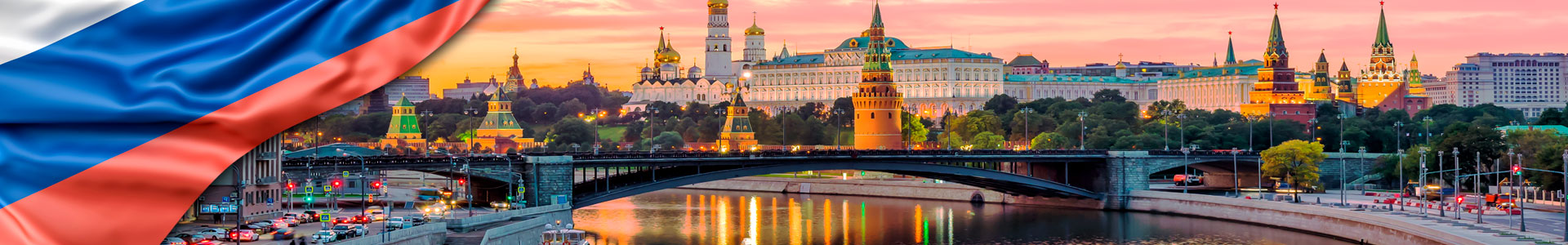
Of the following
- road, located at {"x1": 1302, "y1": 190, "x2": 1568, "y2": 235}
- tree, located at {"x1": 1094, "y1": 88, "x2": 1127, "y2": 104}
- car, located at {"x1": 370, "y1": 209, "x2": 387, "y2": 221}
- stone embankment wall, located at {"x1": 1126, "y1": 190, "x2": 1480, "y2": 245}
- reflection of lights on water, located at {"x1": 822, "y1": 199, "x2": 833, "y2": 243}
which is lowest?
reflection of lights on water, located at {"x1": 822, "y1": 199, "x2": 833, "y2": 243}

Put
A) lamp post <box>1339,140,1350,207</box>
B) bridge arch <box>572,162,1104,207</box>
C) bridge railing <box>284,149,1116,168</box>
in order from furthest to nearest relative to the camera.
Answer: lamp post <box>1339,140,1350,207</box>
bridge arch <box>572,162,1104,207</box>
bridge railing <box>284,149,1116,168</box>

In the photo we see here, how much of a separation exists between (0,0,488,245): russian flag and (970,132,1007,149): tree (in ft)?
377

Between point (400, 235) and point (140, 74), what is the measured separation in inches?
1494

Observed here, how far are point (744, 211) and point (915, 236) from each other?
15814mm

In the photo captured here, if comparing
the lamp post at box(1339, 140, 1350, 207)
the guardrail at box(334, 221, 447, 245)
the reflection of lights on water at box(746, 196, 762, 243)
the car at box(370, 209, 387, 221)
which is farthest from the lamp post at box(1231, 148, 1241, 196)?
the guardrail at box(334, 221, 447, 245)

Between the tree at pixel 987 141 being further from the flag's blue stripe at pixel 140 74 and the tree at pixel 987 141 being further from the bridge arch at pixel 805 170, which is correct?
the flag's blue stripe at pixel 140 74

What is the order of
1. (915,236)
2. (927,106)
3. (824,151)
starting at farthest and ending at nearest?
(927,106)
(824,151)
(915,236)

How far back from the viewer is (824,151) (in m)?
76.1

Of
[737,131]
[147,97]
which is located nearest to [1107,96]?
[737,131]

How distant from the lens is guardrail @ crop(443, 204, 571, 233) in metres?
46.6

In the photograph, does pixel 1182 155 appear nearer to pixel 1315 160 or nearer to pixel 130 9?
pixel 1315 160

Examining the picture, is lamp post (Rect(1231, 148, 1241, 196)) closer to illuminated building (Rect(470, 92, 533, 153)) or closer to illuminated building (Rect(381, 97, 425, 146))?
illuminated building (Rect(381, 97, 425, 146))

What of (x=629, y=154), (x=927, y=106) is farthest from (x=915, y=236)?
(x=927, y=106)

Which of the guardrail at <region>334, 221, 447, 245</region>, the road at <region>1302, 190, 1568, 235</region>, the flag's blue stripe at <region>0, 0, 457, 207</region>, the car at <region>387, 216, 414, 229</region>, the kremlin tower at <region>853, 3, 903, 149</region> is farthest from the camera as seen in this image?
the kremlin tower at <region>853, 3, 903, 149</region>
